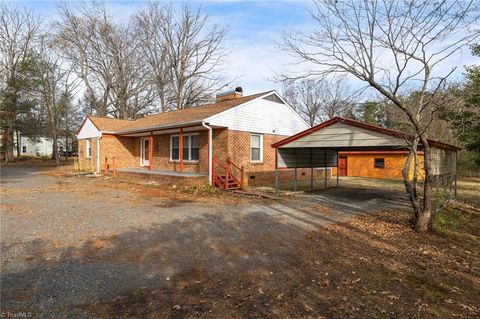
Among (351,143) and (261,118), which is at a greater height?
(261,118)

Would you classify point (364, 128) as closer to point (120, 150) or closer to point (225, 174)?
point (225, 174)

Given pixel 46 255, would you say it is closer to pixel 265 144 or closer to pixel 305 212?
pixel 305 212

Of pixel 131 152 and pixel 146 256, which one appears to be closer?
pixel 146 256

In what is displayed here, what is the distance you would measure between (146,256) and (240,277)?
1.65 meters

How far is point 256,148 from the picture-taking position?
1617 cm

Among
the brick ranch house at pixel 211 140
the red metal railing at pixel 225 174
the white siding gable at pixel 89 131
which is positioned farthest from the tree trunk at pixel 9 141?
the red metal railing at pixel 225 174

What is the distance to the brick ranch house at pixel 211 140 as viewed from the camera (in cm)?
1452

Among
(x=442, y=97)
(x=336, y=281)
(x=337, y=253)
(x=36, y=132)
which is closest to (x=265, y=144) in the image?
(x=442, y=97)

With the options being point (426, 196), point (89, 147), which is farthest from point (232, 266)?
point (89, 147)

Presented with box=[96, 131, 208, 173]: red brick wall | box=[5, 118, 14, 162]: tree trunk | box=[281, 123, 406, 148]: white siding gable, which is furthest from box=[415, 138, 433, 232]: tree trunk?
box=[5, 118, 14, 162]: tree trunk

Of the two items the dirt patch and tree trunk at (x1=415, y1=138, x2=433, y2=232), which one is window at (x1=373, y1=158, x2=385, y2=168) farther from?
tree trunk at (x1=415, y1=138, x2=433, y2=232)

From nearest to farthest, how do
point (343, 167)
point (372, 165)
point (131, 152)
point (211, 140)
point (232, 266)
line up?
point (232, 266)
point (211, 140)
point (131, 152)
point (372, 165)
point (343, 167)

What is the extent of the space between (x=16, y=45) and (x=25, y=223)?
40.0 m

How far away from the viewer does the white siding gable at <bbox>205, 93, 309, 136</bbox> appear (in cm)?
1440
